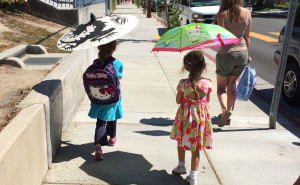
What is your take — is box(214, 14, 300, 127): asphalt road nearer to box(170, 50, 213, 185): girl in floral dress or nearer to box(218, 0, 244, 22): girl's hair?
box(218, 0, 244, 22): girl's hair

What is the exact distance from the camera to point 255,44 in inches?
532

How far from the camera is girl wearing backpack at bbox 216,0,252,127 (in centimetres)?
452

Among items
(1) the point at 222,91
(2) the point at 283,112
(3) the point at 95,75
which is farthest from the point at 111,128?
(2) the point at 283,112

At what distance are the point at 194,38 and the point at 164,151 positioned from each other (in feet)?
5.04

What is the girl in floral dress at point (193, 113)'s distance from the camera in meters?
3.16

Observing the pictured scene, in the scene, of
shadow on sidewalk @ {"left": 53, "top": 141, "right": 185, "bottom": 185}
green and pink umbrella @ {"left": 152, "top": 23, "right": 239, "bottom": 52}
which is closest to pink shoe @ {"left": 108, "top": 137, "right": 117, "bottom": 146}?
shadow on sidewalk @ {"left": 53, "top": 141, "right": 185, "bottom": 185}

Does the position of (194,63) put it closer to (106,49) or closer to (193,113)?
(193,113)

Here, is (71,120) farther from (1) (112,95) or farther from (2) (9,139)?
(2) (9,139)

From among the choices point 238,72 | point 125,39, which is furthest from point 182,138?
point 125,39

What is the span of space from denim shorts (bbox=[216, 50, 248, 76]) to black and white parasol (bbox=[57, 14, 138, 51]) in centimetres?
159

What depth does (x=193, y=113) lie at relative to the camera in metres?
3.25

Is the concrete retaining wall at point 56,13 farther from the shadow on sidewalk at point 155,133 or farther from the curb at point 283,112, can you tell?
the shadow on sidewalk at point 155,133

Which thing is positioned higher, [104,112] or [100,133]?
[104,112]

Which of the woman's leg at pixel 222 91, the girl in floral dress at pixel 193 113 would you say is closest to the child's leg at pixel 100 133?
the girl in floral dress at pixel 193 113
